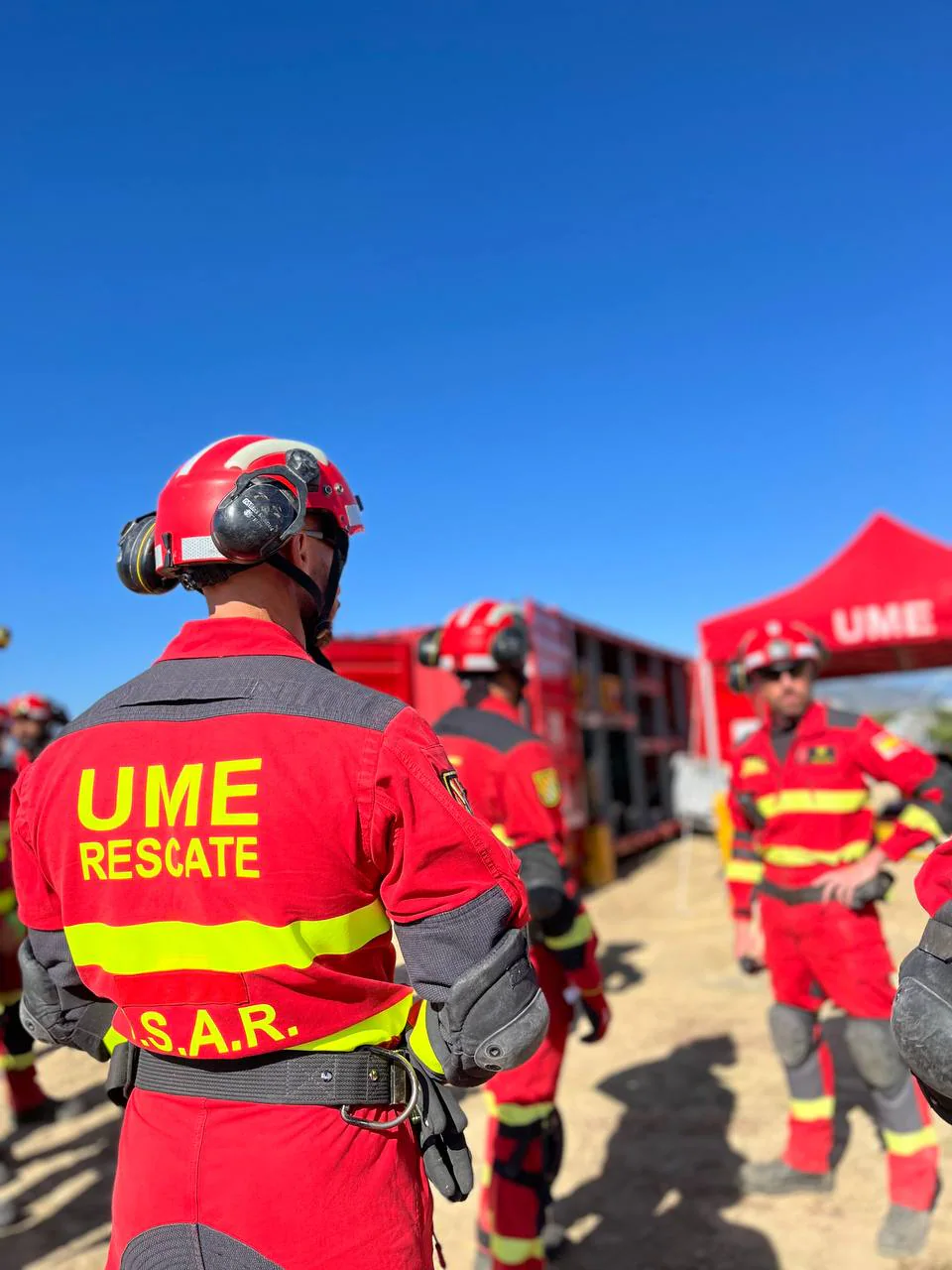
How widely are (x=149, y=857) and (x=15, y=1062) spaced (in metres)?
4.52

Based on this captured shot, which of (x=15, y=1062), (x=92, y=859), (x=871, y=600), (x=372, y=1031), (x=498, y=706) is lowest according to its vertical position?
(x=15, y=1062)

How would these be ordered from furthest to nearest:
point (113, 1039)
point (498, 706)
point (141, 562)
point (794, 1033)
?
point (794, 1033) → point (498, 706) → point (141, 562) → point (113, 1039)

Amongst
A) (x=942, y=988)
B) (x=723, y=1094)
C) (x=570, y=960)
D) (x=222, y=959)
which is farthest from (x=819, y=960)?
(x=222, y=959)

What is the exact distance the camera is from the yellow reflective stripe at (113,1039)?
1.61 metres

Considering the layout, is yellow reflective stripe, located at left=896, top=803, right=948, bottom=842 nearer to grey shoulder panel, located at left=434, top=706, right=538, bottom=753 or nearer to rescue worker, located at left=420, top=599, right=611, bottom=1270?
rescue worker, located at left=420, top=599, right=611, bottom=1270

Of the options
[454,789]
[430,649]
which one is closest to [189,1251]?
[454,789]

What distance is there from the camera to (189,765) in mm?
1410

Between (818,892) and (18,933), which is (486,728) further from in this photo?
(18,933)

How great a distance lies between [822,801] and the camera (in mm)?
3604

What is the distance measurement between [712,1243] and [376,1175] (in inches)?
105

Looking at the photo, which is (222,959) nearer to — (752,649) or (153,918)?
(153,918)

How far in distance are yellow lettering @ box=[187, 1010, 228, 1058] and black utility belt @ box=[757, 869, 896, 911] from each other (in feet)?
8.90

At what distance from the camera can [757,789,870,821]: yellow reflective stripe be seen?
3.59 metres

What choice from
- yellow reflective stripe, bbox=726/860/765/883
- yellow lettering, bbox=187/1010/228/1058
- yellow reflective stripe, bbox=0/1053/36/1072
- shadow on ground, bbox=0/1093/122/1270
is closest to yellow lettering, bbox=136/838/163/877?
yellow lettering, bbox=187/1010/228/1058
